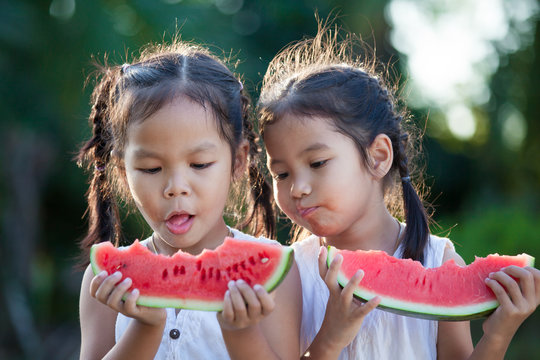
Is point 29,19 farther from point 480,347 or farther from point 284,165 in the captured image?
point 480,347

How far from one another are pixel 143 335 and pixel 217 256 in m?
0.41

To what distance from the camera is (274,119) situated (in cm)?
275

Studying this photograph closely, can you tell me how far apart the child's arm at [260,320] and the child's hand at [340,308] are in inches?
8.5

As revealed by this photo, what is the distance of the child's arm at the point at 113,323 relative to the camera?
2127 mm

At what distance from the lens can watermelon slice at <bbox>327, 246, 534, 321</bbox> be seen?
91.8 inches

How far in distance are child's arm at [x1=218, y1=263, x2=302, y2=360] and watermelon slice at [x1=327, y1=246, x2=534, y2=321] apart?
34cm

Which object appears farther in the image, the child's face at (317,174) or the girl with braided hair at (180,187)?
the child's face at (317,174)

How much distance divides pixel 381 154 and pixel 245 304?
1.09 metres

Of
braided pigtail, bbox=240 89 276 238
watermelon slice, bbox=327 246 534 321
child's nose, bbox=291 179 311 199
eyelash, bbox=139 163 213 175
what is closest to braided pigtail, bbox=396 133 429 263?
watermelon slice, bbox=327 246 534 321

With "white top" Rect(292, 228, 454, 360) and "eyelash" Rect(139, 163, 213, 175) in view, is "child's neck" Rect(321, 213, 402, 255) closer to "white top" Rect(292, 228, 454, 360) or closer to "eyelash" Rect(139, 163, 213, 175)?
"white top" Rect(292, 228, 454, 360)

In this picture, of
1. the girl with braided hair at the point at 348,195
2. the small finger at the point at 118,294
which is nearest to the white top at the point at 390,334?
the girl with braided hair at the point at 348,195

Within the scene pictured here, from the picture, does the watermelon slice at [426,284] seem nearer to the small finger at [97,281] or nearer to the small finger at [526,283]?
the small finger at [526,283]

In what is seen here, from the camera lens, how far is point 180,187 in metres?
2.43

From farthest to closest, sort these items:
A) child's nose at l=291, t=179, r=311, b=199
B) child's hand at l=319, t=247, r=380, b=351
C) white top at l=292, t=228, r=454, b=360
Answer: white top at l=292, t=228, r=454, b=360, child's nose at l=291, t=179, r=311, b=199, child's hand at l=319, t=247, r=380, b=351
